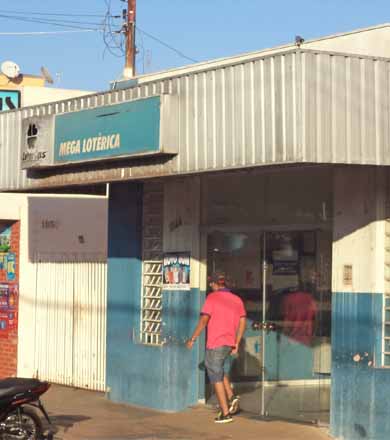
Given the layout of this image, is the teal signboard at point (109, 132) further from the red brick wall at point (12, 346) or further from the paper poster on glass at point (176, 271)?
the red brick wall at point (12, 346)

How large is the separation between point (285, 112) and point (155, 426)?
4.40 meters

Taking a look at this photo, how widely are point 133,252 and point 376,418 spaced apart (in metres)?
4.70

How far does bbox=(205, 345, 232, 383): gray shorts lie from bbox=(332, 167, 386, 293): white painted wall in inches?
64.6

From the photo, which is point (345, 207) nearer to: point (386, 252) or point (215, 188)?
point (386, 252)

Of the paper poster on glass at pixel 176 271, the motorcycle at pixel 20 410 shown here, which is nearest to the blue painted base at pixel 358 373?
the paper poster on glass at pixel 176 271

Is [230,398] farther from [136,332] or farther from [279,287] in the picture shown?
[136,332]

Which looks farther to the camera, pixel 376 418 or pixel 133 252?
pixel 133 252

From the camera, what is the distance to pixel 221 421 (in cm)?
1202

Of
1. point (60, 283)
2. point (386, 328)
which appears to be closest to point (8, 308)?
point (60, 283)

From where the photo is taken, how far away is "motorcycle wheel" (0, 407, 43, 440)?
1056 cm

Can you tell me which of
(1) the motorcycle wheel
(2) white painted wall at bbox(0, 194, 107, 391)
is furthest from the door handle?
(2) white painted wall at bbox(0, 194, 107, 391)

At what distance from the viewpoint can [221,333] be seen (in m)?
11.9

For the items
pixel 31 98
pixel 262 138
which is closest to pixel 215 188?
pixel 262 138

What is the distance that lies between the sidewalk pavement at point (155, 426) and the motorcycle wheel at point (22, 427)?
81cm
